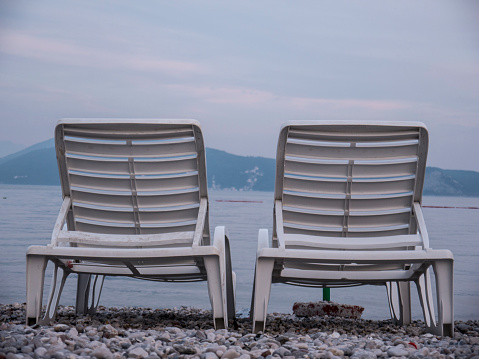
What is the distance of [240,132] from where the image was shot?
30.0 meters

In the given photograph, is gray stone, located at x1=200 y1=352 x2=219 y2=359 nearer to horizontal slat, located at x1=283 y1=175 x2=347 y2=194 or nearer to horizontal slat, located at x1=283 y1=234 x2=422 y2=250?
horizontal slat, located at x1=283 y1=234 x2=422 y2=250

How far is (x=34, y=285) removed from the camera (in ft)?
10.5

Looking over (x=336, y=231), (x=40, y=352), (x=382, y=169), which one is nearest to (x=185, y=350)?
(x=40, y=352)

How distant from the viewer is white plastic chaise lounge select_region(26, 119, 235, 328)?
10.9 feet

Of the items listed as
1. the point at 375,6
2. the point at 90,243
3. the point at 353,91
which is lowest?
the point at 90,243

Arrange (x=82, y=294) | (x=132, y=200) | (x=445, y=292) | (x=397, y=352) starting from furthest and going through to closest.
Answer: (x=82, y=294), (x=132, y=200), (x=445, y=292), (x=397, y=352)

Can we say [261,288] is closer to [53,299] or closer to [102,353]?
[102,353]

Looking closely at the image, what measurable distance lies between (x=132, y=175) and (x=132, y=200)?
17cm

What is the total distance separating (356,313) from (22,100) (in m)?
47.4

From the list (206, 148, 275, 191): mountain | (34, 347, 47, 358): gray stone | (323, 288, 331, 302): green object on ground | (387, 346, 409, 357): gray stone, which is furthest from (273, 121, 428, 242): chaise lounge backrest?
(206, 148, 275, 191): mountain

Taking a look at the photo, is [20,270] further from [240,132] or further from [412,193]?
[240,132]

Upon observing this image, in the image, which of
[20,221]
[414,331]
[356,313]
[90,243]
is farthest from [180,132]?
[20,221]

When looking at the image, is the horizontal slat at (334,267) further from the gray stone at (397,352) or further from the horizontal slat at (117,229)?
the gray stone at (397,352)

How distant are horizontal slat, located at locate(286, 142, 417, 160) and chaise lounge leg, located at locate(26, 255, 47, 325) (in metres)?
1.59
